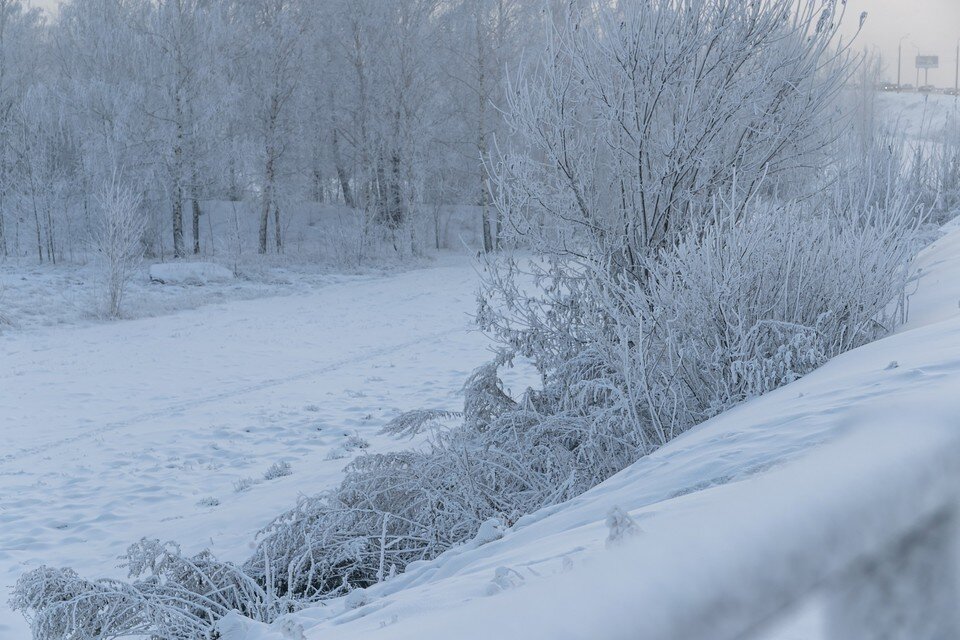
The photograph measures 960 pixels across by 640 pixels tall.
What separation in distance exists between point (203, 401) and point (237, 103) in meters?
18.8

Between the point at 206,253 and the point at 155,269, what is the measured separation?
505cm

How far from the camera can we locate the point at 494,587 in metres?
1.93

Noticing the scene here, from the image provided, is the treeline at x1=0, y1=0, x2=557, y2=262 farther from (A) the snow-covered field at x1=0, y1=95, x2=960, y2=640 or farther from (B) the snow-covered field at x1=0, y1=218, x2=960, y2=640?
(B) the snow-covered field at x1=0, y1=218, x2=960, y2=640

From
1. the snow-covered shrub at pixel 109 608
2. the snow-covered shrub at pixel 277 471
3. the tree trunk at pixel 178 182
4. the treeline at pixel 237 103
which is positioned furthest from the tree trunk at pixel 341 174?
the snow-covered shrub at pixel 109 608

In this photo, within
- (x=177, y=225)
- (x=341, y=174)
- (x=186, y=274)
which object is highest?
(x=341, y=174)

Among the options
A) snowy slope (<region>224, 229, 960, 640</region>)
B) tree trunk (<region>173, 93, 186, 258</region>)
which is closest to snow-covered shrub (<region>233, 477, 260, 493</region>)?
snowy slope (<region>224, 229, 960, 640</region>)

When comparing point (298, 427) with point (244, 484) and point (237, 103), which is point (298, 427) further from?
point (237, 103)

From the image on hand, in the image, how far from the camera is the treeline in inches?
991

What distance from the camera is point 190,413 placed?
9.97m

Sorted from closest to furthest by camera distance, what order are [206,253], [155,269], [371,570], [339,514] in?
[371,570] < [339,514] < [155,269] < [206,253]

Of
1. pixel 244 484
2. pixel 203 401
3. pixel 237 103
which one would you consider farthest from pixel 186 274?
pixel 244 484

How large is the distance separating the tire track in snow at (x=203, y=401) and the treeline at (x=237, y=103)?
13.2 m

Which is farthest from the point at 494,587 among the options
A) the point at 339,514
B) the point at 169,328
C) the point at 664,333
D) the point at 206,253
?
the point at 206,253

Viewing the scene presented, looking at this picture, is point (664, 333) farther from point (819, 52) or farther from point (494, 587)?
point (494, 587)
